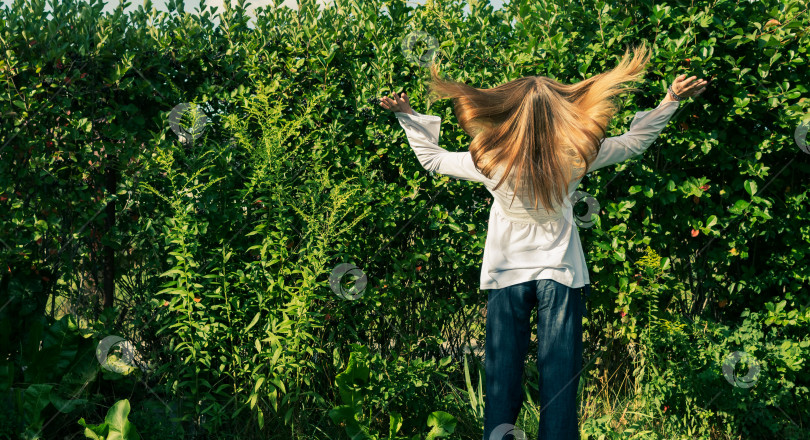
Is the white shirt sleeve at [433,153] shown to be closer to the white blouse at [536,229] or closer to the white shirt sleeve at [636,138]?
the white blouse at [536,229]

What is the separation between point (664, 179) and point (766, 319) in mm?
→ 1031

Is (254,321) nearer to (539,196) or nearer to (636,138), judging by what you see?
(539,196)

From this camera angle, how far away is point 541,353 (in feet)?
8.87

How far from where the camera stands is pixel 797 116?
140 inches

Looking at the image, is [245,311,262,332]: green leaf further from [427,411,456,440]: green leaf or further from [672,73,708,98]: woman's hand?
[672,73,708,98]: woman's hand

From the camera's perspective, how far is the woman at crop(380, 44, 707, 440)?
2502 mm

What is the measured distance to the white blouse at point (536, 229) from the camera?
8.61ft

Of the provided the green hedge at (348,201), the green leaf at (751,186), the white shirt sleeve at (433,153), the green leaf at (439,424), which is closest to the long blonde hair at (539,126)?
the white shirt sleeve at (433,153)

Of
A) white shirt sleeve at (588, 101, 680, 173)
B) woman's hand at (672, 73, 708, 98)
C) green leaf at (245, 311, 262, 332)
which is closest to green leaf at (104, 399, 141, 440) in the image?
Result: green leaf at (245, 311, 262, 332)

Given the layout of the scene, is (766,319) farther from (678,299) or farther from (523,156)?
(523,156)

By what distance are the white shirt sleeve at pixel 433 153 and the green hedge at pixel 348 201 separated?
0.54 metres

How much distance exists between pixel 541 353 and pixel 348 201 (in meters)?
1.25

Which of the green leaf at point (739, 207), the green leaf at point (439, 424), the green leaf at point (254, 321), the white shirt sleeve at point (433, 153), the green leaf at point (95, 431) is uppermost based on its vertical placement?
the white shirt sleeve at point (433, 153)

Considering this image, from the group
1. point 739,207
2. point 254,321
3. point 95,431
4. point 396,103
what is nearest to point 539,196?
point 396,103
